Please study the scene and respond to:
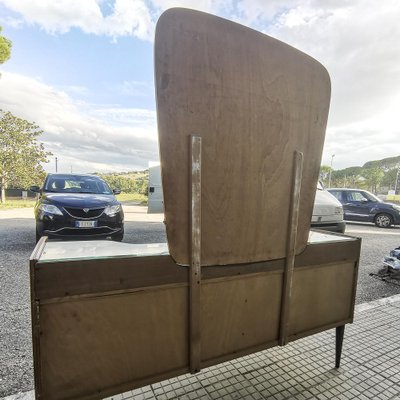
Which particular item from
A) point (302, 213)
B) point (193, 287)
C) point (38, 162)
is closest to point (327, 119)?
point (302, 213)

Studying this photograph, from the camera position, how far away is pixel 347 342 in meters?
2.55

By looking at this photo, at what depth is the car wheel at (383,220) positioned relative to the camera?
1026cm

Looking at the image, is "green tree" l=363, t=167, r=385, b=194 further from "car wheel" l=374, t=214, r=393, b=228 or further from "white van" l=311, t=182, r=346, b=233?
"white van" l=311, t=182, r=346, b=233

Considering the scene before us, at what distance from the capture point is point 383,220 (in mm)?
10359

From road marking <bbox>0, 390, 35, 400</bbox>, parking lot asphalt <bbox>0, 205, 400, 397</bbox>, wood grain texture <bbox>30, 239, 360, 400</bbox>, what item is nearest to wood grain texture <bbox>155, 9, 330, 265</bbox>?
wood grain texture <bbox>30, 239, 360, 400</bbox>

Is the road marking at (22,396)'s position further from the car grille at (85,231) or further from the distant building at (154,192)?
the distant building at (154,192)

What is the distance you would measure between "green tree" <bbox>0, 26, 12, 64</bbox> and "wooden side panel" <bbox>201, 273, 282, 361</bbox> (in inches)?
562

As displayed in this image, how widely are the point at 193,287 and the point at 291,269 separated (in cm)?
65

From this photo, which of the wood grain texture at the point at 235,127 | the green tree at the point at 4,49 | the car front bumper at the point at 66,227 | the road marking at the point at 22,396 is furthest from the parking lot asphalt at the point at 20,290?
the green tree at the point at 4,49

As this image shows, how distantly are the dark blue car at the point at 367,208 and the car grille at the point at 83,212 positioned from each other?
8853 millimetres

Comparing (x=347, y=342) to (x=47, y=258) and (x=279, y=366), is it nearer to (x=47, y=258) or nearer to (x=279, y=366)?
(x=279, y=366)

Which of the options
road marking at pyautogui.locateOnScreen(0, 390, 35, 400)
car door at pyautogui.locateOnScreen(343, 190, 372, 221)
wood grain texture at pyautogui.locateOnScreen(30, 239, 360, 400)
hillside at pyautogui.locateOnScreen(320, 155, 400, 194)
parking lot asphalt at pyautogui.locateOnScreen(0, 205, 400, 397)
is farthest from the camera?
hillside at pyautogui.locateOnScreen(320, 155, 400, 194)

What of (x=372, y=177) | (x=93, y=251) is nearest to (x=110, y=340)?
(x=93, y=251)

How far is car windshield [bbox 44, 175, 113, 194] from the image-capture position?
559 centimetres
